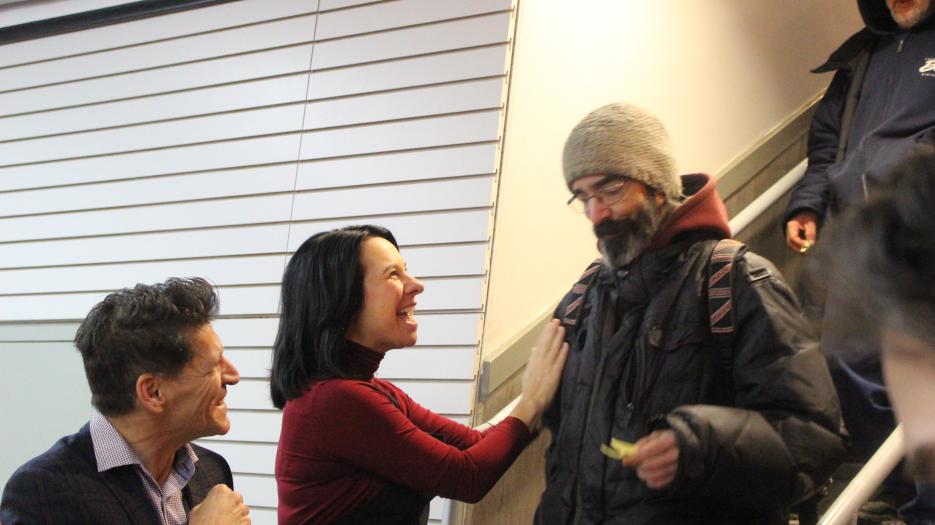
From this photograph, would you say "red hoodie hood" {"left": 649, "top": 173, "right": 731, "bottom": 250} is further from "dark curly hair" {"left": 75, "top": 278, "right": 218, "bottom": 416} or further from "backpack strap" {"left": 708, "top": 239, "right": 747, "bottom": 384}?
"dark curly hair" {"left": 75, "top": 278, "right": 218, "bottom": 416}

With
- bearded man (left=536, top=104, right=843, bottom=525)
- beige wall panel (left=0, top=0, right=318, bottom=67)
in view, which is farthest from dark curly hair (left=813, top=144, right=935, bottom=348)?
beige wall panel (left=0, top=0, right=318, bottom=67)

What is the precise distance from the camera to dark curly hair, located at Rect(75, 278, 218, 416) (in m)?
2.87

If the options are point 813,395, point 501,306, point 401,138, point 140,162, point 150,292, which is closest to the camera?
point 813,395

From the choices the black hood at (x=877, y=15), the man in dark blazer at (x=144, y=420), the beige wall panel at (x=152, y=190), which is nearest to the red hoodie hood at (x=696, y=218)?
the man in dark blazer at (x=144, y=420)

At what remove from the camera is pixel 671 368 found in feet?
8.45

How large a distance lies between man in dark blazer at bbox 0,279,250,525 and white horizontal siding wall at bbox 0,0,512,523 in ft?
4.10

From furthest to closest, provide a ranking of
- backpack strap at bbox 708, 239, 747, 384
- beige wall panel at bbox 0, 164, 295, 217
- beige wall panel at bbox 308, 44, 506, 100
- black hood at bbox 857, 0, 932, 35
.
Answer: beige wall panel at bbox 0, 164, 295, 217 < beige wall panel at bbox 308, 44, 506, 100 < black hood at bbox 857, 0, 932, 35 < backpack strap at bbox 708, 239, 747, 384

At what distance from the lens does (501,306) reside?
4.09 meters

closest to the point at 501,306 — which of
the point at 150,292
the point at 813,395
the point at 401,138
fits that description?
the point at 401,138

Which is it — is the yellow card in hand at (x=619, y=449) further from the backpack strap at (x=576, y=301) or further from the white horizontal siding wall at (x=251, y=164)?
the white horizontal siding wall at (x=251, y=164)

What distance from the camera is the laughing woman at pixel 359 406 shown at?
2.96m

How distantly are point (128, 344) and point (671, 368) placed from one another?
149 cm

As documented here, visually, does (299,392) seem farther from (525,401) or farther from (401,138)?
(401,138)

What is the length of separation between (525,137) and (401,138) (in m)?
0.60
